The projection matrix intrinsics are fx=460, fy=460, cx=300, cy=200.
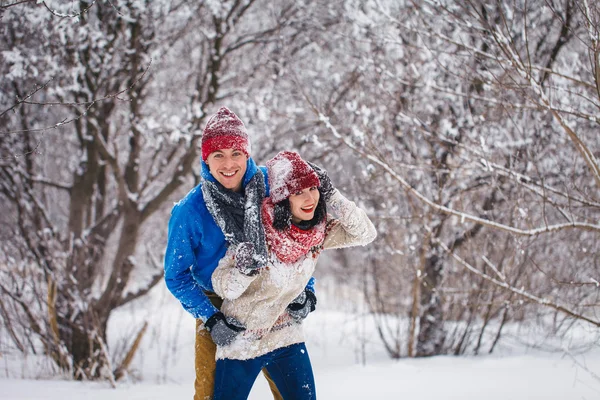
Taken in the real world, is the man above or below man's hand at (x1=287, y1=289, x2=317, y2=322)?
above

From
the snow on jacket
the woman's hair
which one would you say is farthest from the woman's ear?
the snow on jacket

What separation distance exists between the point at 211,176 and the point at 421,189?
3.87 meters

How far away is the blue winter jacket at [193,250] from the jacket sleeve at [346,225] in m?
0.42

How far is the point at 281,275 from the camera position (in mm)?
1915

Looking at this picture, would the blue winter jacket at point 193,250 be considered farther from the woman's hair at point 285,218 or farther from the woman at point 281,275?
the woman's hair at point 285,218

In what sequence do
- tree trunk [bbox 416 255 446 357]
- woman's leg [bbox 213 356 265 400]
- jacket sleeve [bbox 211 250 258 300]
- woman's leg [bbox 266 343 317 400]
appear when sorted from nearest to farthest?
jacket sleeve [bbox 211 250 258 300] → woman's leg [bbox 213 356 265 400] → woman's leg [bbox 266 343 317 400] → tree trunk [bbox 416 255 446 357]

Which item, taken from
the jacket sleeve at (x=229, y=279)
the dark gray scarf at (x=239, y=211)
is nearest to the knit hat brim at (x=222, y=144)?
the dark gray scarf at (x=239, y=211)

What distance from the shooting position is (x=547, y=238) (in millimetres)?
5082

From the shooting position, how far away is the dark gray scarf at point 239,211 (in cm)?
185

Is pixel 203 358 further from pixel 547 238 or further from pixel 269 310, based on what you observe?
pixel 547 238

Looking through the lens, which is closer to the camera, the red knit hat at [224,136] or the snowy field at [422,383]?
the red knit hat at [224,136]

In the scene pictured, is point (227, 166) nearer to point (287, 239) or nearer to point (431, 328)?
point (287, 239)

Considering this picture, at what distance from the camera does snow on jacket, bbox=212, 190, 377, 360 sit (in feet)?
6.28

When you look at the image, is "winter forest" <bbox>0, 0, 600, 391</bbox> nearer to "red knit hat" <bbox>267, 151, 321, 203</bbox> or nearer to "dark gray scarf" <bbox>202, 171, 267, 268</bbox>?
"red knit hat" <bbox>267, 151, 321, 203</bbox>
